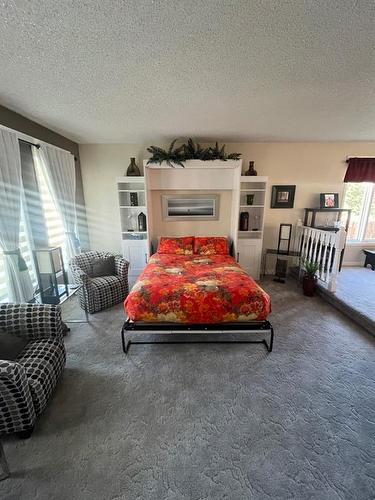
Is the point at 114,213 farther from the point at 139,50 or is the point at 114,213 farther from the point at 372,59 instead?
the point at 372,59

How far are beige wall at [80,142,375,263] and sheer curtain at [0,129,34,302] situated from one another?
1755 mm

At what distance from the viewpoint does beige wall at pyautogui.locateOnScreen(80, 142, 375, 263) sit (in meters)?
4.12

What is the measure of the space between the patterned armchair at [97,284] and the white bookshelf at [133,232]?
81 cm

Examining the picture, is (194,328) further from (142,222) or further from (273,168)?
(273,168)

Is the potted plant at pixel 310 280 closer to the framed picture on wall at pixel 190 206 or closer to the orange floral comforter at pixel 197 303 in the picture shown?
the orange floral comforter at pixel 197 303

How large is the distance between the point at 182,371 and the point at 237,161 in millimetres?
3382

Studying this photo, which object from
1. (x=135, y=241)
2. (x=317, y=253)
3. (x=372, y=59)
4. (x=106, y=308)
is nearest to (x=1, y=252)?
(x=106, y=308)

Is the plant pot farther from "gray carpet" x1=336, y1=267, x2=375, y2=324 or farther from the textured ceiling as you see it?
the textured ceiling

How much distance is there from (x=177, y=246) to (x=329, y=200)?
10.2ft

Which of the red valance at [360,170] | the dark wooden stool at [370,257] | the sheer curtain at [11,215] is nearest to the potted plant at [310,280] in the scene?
the dark wooden stool at [370,257]

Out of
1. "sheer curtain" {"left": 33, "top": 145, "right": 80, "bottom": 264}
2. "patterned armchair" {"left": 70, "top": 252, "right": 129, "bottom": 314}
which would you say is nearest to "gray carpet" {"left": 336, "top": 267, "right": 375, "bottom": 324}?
"patterned armchair" {"left": 70, "top": 252, "right": 129, "bottom": 314}

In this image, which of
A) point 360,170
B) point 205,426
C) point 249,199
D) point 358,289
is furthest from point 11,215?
point 360,170

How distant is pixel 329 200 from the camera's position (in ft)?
13.8

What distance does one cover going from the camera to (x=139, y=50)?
143 cm
